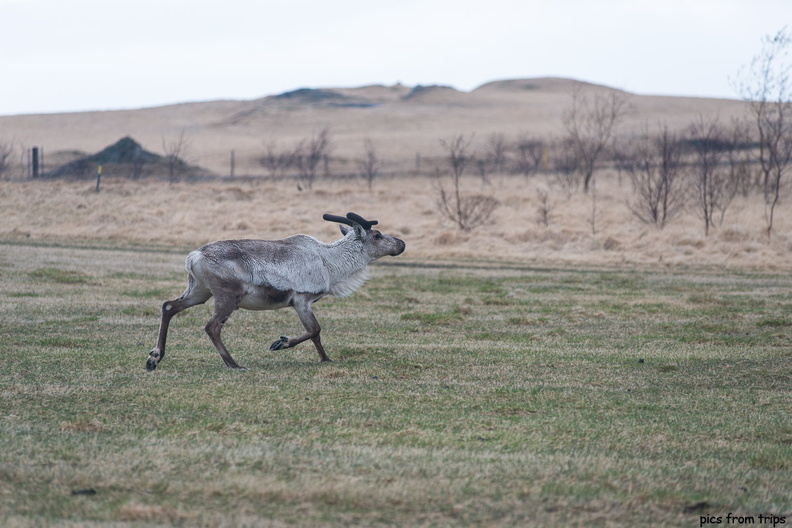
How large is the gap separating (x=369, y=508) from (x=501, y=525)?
83 centimetres

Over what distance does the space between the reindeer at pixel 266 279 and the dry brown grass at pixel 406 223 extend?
1895 cm

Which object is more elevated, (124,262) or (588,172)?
(588,172)

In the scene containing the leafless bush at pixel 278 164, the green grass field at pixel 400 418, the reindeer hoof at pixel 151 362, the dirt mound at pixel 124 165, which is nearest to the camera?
the green grass field at pixel 400 418

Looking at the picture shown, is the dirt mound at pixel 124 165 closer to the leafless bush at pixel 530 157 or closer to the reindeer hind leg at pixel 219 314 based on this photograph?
the leafless bush at pixel 530 157

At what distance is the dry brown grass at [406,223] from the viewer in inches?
1309

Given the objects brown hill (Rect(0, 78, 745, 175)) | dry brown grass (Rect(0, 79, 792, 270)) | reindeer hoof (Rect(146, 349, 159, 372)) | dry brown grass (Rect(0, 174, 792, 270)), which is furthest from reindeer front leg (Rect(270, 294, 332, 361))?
brown hill (Rect(0, 78, 745, 175))

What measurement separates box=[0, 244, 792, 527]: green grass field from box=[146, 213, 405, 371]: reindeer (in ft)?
1.81

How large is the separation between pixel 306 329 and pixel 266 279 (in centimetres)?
89

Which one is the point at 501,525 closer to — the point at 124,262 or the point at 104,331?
the point at 104,331

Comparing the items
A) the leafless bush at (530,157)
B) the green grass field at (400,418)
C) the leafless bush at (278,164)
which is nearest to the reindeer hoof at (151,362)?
the green grass field at (400,418)

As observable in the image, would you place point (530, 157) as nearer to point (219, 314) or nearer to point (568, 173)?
point (568, 173)

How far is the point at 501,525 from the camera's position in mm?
5430

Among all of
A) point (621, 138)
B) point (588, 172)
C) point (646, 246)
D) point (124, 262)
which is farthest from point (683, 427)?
point (621, 138)

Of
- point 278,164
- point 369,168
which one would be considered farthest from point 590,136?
point 278,164
